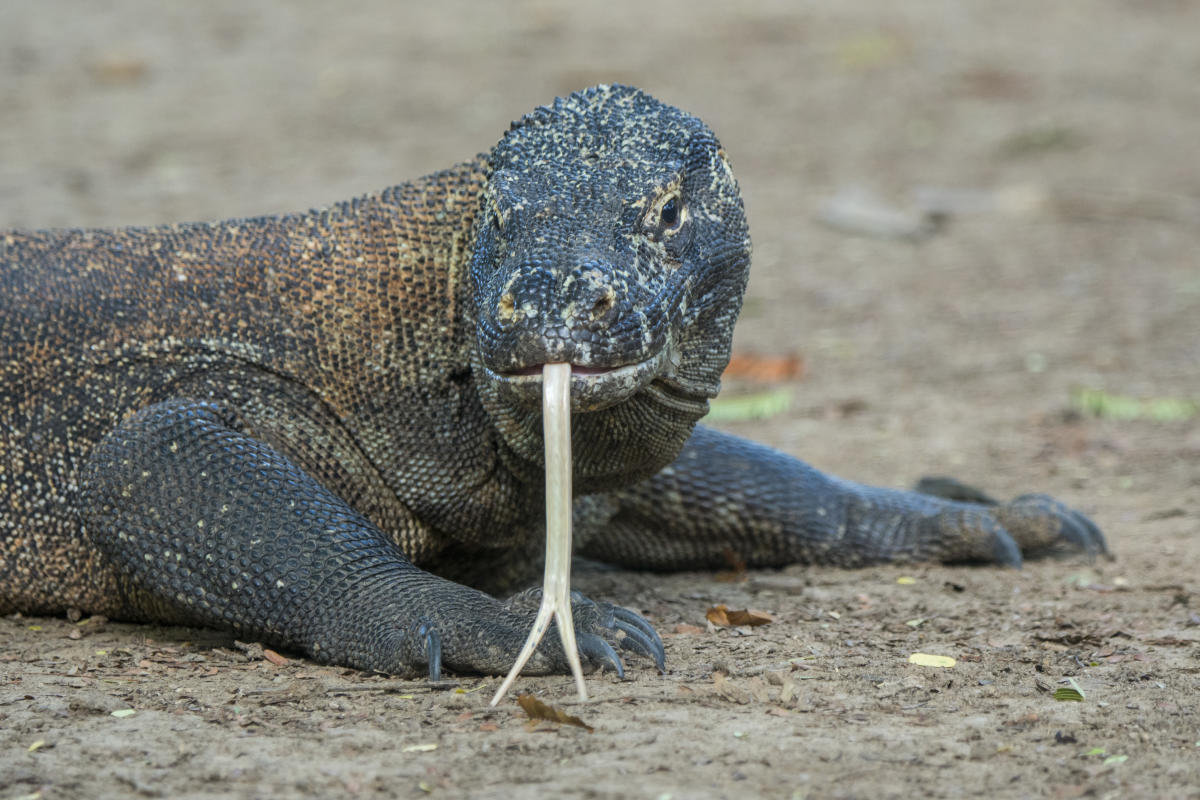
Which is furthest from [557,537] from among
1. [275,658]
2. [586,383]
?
[275,658]

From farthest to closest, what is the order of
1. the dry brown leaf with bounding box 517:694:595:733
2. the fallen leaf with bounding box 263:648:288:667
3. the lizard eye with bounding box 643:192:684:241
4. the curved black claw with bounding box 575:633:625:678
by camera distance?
the fallen leaf with bounding box 263:648:288:667 → the lizard eye with bounding box 643:192:684:241 → the curved black claw with bounding box 575:633:625:678 → the dry brown leaf with bounding box 517:694:595:733

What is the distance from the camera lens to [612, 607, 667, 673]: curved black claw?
11.9ft

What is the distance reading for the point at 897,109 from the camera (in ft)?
49.4

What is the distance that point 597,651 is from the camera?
11.6 ft

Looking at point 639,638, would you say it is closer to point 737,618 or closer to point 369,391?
point 737,618

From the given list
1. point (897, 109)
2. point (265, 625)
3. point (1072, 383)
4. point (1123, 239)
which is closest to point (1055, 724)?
point (265, 625)

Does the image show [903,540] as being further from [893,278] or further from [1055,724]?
[893,278]

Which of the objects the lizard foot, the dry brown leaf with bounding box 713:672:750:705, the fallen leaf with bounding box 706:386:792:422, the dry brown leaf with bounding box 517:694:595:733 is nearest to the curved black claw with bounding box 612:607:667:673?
the lizard foot

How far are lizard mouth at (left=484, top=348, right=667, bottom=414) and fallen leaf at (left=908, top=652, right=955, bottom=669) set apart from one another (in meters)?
1.14

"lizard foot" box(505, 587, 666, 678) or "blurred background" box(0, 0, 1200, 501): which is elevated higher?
"blurred background" box(0, 0, 1200, 501)

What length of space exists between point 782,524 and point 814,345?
13.7 feet

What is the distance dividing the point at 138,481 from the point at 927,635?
2.31m

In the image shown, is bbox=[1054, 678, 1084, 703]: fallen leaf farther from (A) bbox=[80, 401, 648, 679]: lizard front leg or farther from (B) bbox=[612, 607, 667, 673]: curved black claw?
(A) bbox=[80, 401, 648, 679]: lizard front leg

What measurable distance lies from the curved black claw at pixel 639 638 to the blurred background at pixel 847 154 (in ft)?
10.3
